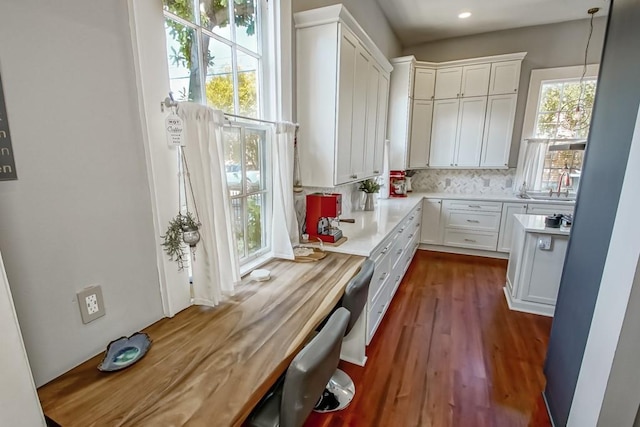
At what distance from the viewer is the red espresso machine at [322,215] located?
2.18 metres

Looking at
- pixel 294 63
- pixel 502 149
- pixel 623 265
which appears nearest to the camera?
pixel 623 265

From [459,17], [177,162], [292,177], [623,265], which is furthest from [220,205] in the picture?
[459,17]

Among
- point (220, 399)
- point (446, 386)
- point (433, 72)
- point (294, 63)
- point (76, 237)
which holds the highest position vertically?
point (433, 72)

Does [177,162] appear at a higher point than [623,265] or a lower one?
higher

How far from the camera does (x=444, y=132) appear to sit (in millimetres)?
4512

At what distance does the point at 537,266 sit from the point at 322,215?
2170mm

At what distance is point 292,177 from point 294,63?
0.82 meters

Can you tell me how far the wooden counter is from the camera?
2.66 ft

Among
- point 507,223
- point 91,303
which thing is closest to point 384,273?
point 91,303

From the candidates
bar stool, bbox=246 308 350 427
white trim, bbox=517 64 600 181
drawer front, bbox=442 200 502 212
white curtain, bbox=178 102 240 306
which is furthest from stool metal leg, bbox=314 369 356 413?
white trim, bbox=517 64 600 181

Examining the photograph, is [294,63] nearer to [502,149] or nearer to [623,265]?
[623,265]

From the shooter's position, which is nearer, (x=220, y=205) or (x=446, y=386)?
(x=220, y=205)

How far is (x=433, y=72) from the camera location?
442 cm

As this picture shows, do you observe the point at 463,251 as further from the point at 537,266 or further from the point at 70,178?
the point at 70,178
